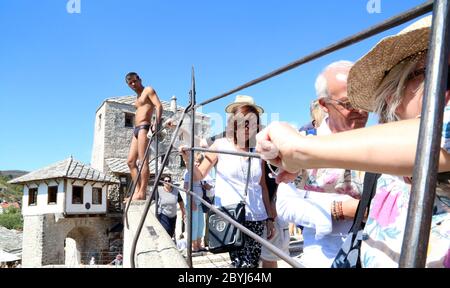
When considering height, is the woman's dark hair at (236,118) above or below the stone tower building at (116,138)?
below

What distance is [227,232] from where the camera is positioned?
238 cm

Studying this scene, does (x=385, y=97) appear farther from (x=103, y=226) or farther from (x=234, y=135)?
(x=103, y=226)

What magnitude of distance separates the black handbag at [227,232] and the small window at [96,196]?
2461cm

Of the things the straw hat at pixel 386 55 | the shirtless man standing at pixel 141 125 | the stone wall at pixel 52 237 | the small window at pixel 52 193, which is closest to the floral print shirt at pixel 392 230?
the straw hat at pixel 386 55

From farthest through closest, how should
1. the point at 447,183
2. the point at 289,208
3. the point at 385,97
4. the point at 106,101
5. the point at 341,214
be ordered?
1. the point at 106,101
2. the point at 289,208
3. the point at 341,214
4. the point at 385,97
5. the point at 447,183

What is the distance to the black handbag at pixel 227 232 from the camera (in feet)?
7.80

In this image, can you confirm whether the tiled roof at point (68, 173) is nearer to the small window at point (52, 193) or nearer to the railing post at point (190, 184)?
the small window at point (52, 193)

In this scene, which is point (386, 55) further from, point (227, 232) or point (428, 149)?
point (227, 232)

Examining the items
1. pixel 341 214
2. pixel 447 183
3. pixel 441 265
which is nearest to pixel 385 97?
→ pixel 447 183

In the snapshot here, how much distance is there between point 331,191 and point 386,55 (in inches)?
37.5

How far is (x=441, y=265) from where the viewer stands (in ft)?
2.65


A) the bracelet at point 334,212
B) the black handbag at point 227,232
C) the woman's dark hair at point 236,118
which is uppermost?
the woman's dark hair at point 236,118

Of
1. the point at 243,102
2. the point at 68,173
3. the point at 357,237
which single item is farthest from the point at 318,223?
the point at 68,173

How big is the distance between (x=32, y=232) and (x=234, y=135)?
Answer: 914 inches
